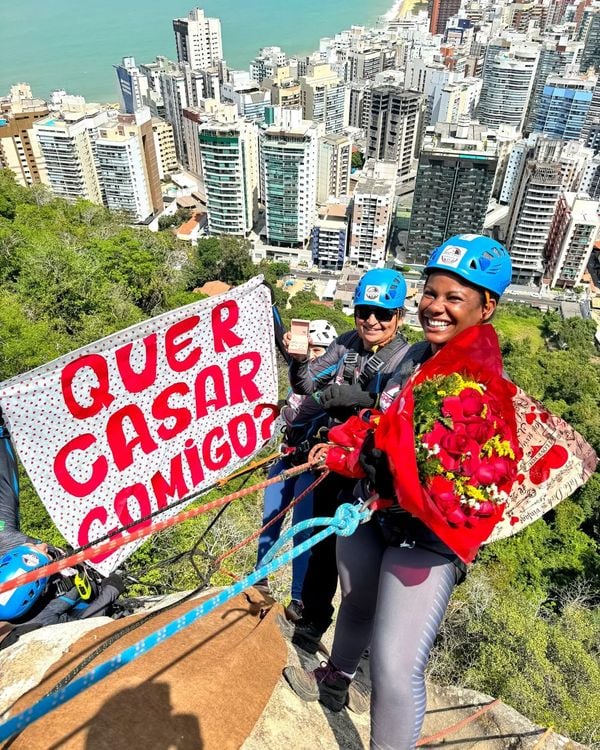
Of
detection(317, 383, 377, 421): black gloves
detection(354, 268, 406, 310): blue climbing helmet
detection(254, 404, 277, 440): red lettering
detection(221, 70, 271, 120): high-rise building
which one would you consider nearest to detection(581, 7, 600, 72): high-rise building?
detection(221, 70, 271, 120): high-rise building

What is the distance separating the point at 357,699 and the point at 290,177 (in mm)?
44095

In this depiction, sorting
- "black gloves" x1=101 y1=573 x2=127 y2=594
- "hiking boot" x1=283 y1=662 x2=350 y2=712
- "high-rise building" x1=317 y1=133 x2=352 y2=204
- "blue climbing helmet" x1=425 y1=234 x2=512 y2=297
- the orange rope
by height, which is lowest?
"high-rise building" x1=317 y1=133 x2=352 y2=204

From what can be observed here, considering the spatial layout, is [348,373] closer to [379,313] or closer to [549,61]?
[379,313]

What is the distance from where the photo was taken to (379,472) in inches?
84.2

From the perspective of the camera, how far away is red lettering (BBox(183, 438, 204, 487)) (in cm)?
324

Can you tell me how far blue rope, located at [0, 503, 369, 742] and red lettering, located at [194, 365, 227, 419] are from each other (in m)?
1.14

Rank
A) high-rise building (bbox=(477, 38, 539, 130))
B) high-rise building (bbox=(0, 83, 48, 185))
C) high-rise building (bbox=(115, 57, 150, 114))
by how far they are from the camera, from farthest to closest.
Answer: high-rise building (bbox=(477, 38, 539, 130))
high-rise building (bbox=(115, 57, 150, 114))
high-rise building (bbox=(0, 83, 48, 185))

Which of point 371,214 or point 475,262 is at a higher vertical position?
point 475,262

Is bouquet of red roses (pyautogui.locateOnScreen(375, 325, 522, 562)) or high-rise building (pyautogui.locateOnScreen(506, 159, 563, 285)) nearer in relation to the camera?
bouquet of red roses (pyautogui.locateOnScreen(375, 325, 522, 562))

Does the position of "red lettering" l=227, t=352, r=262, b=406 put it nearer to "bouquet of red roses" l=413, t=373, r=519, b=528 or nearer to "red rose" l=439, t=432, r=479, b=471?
"bouquet of red roses" l=413, t=373, r=519, b=528

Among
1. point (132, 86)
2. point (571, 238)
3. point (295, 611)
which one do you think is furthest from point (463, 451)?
point (132, 86)

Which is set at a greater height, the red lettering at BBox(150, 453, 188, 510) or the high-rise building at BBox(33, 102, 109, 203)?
the red lettering at BBox(150, 453, 188, 510)

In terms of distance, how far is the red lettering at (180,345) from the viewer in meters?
2.88

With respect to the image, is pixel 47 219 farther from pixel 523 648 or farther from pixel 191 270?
pixel 523 648
